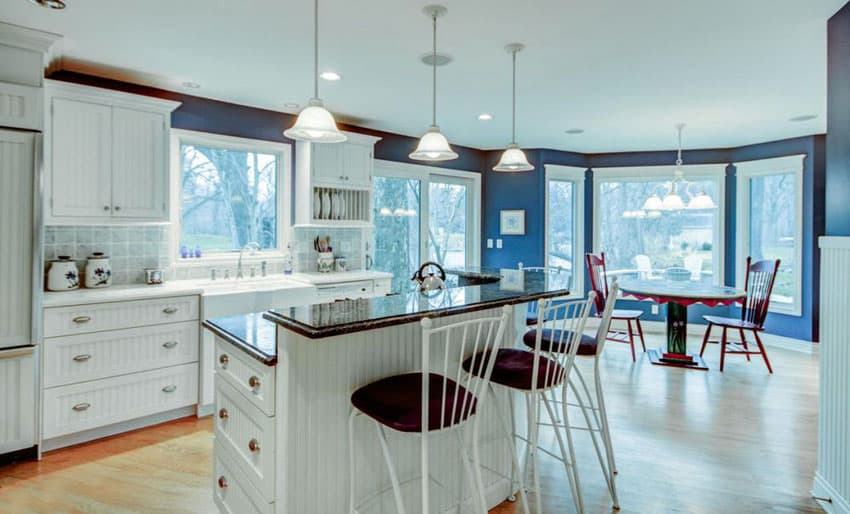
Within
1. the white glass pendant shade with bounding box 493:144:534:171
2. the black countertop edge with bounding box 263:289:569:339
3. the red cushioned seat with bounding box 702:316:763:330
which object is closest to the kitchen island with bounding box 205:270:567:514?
the black countertop edge with bounding box 263:289:569:339

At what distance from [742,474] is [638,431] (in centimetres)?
64

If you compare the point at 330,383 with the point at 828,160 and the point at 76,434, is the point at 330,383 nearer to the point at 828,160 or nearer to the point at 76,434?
the point at 76,434

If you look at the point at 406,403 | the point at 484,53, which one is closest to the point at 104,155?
the point at 484,53

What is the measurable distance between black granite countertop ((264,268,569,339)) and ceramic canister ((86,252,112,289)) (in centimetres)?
241

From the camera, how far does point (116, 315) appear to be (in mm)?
3008

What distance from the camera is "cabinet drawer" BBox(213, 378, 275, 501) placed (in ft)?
5.36

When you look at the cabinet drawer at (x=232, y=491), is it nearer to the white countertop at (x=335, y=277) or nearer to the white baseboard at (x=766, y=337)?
the white countertop at (x=335, y=277)

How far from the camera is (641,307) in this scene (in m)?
6.38

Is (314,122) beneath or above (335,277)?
above

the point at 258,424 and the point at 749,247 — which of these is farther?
the point at 749,247

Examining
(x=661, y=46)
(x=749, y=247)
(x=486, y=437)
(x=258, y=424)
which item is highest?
(x=661, y=46)

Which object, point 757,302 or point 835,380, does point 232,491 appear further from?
point 757,302

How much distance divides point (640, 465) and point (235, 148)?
3.90 m

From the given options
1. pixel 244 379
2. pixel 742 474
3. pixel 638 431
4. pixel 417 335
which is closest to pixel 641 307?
pixel 638 431
